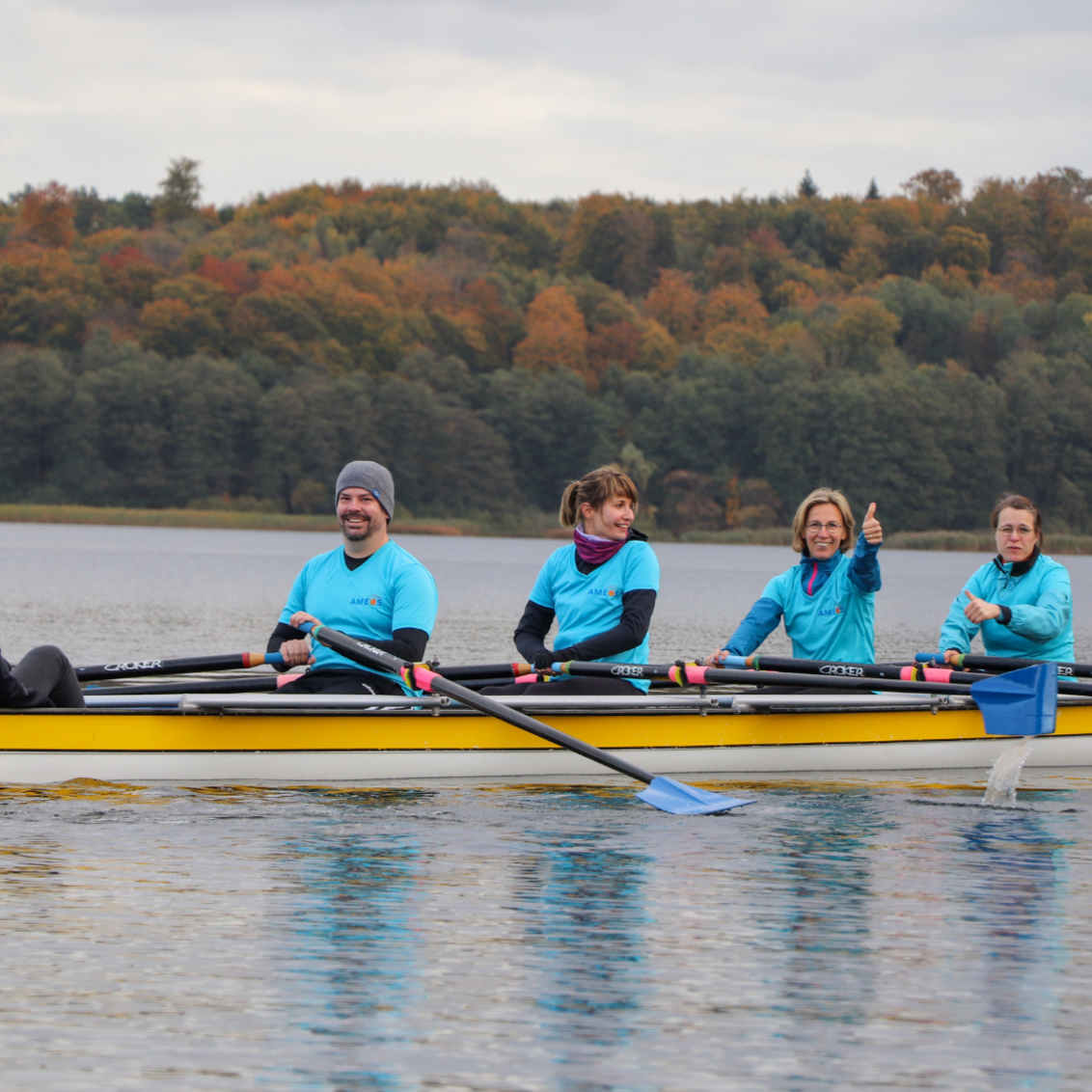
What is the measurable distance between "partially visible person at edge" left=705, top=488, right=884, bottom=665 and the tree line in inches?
3038

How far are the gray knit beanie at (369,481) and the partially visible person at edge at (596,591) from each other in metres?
0.93

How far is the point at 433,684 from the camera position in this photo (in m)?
8.08

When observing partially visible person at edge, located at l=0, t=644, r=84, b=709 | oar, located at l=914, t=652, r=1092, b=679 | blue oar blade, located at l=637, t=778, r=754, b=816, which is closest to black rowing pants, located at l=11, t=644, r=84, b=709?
partially visible person at edge, located at l=0, t=644, r=84, b=709

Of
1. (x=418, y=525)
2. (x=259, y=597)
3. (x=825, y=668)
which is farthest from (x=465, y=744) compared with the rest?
(x=418, y=525)

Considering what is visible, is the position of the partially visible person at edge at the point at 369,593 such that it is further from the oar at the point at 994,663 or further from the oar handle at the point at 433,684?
the oar at the point at 994,663

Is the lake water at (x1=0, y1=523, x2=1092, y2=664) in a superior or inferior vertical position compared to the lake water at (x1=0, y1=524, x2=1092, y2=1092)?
inferior

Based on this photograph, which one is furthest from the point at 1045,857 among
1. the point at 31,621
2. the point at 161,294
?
the point at 161,294

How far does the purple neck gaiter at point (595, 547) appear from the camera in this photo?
8.32 metres

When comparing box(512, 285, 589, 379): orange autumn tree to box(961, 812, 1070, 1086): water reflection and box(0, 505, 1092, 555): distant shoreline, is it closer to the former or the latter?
box(0, 505, 1092, 555): distant shoreline

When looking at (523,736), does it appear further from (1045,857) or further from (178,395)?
(178,395)

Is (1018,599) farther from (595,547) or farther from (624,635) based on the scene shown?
(595,547)

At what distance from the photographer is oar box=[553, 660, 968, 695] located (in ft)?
27.9

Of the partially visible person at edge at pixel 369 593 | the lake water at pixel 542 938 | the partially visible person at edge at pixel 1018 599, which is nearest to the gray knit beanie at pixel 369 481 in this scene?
the partially visible person at edge at pixel 369 593

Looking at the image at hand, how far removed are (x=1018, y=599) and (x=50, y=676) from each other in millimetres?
5629
